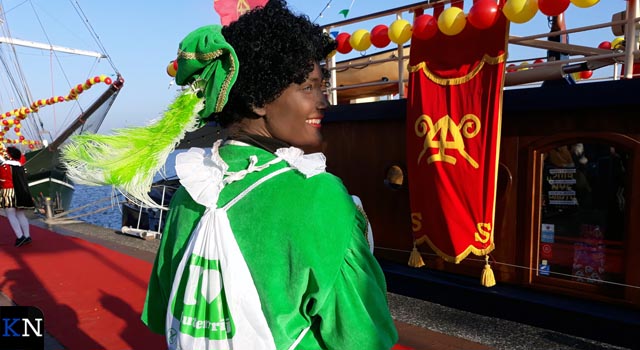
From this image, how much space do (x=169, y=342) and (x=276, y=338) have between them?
391 millimetres

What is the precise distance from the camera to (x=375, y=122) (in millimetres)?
5020

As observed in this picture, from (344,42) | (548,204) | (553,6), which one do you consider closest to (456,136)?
(548,204)

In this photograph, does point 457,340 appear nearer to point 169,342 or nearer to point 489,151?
point 489,151

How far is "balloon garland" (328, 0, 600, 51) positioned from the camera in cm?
346

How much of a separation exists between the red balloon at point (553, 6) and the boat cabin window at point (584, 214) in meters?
1.12

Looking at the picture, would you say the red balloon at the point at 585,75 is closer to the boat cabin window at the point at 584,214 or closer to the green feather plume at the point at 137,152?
the boat cabin window at the point at 584,214

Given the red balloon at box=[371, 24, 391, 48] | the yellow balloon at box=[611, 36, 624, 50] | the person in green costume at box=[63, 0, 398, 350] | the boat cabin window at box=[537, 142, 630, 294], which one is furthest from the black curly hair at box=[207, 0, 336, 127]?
the yellow balloon at box=[611, 36, 624, 50]

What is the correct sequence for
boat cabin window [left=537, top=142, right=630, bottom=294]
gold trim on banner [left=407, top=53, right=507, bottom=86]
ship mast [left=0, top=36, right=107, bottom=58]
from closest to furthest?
1. boat cabin window [left=537, top=142, right=630, bottom=294]
2. gold trim on banner [left=407, top=53, right=507, bottom=86]
3. ship mast [left=0, top=36, right=107, bottom=58]

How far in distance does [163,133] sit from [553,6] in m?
3.23

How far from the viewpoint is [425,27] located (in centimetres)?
421

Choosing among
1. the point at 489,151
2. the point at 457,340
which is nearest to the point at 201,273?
the point at 457,340

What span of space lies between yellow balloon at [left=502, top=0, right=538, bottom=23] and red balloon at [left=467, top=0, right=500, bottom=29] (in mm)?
106

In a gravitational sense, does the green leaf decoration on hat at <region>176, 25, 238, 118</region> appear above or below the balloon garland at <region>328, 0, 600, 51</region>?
below

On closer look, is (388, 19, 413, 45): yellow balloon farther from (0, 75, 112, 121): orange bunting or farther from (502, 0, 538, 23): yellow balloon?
(0, 75, 112, 121): orange bunting
